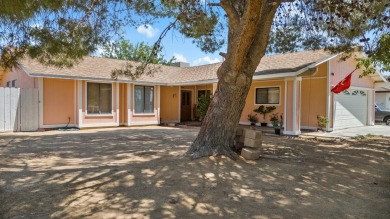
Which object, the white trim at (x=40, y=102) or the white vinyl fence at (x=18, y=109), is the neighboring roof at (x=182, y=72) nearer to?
the white trim at (x=40, y=102)

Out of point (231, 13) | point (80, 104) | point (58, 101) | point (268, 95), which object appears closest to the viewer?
point (231, 13)

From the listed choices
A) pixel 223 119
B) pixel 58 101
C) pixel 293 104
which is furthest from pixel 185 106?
pixel 223 119

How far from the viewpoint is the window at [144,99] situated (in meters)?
17.0

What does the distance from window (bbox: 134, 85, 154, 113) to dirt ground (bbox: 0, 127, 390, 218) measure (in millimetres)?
8804

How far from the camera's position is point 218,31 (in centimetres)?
1062

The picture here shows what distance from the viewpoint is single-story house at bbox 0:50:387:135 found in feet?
43.4

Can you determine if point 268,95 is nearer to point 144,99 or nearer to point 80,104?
point 144,99

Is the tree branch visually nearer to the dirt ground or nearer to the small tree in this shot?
Result: the dirt ground

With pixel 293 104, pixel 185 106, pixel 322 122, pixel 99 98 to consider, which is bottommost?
pixel 322 122

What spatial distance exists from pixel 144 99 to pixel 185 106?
3.77 m

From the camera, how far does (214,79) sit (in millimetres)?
15930

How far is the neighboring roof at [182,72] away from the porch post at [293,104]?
0.59 meters

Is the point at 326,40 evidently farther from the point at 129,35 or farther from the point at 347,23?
the point at 129,35

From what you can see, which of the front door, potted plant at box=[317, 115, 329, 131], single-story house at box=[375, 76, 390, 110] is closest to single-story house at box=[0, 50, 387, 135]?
potted plant at box=[317, 115, 329, 131]
